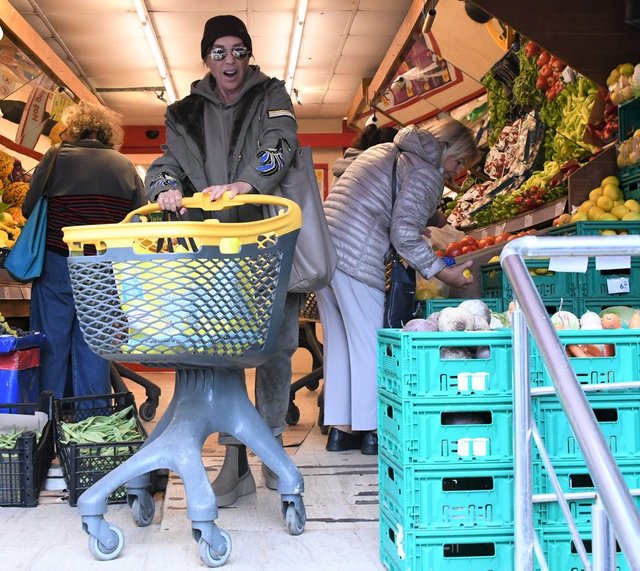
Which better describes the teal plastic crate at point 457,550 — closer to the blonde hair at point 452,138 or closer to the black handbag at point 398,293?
the black handbag at point 398,293

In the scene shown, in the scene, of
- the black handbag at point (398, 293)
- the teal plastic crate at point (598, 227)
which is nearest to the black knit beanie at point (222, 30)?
the black handbag at point (398, 293)

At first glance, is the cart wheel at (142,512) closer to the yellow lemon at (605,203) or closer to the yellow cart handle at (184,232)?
the yellow cart handle at (184,232)

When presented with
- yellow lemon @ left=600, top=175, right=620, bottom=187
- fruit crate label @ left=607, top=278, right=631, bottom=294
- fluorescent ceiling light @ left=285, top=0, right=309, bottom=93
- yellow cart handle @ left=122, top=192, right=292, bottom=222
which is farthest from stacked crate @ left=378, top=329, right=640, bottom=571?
fluorescent ceiling light @ left=285, top=0, right=309, bottom=93

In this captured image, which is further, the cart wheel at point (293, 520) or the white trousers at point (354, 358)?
the white trousers at point (354, 358)

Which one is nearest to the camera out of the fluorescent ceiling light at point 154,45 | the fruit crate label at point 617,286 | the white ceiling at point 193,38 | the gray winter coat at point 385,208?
the fruit crate label at point 617,286

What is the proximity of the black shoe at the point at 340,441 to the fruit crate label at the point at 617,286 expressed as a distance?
53.3 inches

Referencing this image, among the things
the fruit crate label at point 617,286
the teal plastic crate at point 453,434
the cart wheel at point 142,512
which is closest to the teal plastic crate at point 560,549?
the teal plastic crate at point 453,434

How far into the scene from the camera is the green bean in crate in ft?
7.47

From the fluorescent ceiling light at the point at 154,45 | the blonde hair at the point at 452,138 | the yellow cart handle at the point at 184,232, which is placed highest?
the fluorescent ceiling light at the point at 154,45

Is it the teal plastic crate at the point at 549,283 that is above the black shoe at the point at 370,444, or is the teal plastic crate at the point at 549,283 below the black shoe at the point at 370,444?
above

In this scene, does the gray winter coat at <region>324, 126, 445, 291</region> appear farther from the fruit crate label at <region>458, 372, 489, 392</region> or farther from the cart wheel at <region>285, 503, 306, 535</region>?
the fruit crate label at <region>458, 372, 489, 392</region>

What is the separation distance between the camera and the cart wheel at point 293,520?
2.62 meters

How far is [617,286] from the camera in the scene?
3.61 m

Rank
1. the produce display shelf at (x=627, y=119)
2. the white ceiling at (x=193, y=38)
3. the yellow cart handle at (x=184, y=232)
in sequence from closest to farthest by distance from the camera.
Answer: the yellow cart handle at (x=184, y=232) → the produce display shelf at (x=627, y=119) → the white ceiling at (x=193, y=38)
